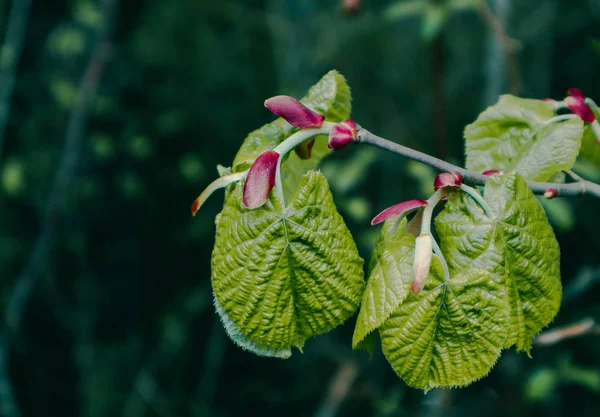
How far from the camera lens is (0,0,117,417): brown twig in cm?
236

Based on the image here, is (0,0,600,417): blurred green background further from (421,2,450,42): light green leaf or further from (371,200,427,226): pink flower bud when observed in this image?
(371,200,427,226): pink flower bud

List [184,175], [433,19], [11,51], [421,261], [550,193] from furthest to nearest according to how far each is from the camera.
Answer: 1. [184,175]
2. [11,51]
3. [433,19]
4. [550,193]
5. [421,261]

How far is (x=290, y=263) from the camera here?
0.54 m

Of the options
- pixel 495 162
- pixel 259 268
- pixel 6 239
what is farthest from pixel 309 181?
pixel 6 239

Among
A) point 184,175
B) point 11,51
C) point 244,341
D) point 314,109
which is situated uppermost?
point 11,51

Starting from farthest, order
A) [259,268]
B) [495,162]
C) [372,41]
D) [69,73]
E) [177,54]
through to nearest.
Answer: [372,41], [177,54], [69,73], [495,162], [259,268]

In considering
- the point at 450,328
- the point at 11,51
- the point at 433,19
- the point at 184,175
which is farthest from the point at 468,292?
the point at 11,51

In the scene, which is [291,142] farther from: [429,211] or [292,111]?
[429,211]

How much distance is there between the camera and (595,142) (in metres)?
0.79

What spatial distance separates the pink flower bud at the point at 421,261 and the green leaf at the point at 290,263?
7 centimetres

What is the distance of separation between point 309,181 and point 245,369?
2.40 m

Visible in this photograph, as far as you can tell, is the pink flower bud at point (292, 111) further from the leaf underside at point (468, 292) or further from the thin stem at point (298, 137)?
the leaf underside at point (468, 292)

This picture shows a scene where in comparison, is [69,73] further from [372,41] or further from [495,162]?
[495,162]

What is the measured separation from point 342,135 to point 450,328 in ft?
0.79
